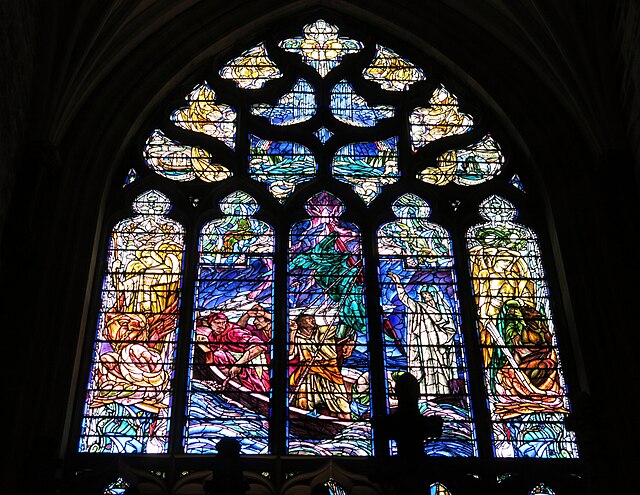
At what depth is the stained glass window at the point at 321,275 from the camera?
931 cm

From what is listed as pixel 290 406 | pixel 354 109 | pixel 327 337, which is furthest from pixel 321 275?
pixel 354 109

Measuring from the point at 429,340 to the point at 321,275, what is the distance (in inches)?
45.3

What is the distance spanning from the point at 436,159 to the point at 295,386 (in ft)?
9.56

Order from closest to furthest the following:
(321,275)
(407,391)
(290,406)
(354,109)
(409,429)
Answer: (409,429) < (407,391) < (290,406) < (321,275) < (354,109)

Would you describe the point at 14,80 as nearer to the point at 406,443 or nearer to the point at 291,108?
the point at 291,108

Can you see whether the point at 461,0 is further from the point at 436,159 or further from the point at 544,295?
the point at 544,295

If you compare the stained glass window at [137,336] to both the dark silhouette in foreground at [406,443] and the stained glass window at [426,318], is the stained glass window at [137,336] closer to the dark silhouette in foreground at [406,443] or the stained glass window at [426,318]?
the stained glass window at [426,318]

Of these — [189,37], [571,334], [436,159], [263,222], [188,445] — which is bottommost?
[188,445]

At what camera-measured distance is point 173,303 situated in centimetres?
997

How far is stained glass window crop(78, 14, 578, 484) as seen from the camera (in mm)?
9312

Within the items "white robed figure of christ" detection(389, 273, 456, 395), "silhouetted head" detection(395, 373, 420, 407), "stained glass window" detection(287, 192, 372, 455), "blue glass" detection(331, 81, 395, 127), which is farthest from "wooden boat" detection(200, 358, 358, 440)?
"blue glass" detection(331, 81, 395, 127)

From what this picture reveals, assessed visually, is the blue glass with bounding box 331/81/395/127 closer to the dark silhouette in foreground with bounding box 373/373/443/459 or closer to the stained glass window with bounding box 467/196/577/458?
the stained glass window with bounding box 467/196/577/458

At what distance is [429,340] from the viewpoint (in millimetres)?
9758

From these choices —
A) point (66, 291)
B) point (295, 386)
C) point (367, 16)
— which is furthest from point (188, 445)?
point (367, 16)
